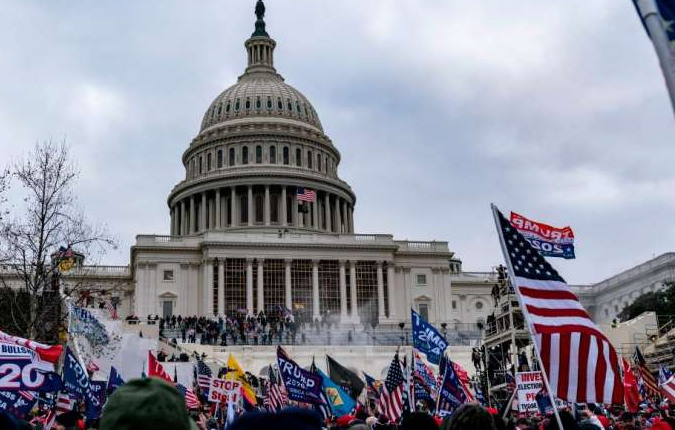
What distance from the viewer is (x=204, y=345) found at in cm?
6125

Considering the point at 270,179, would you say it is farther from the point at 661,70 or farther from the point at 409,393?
the point at 661,70

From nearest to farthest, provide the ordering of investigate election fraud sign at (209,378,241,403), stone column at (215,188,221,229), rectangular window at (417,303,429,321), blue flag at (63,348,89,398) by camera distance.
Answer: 1. blue flag at (63,348,89,398)
2. investigate election fraud sign at (209,378,241,403)
3. rectangular window at (417,303,429,321)
4. stone column at (215,188,221,229)

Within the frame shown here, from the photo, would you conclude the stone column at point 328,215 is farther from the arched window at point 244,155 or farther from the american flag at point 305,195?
the arched window at point 244,155

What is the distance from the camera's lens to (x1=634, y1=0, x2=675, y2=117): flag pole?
4.85 meters

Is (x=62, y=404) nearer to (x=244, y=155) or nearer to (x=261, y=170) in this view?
(x=261, y=170)

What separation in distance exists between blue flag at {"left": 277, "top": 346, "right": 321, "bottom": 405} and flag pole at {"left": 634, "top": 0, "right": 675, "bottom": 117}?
15.4m

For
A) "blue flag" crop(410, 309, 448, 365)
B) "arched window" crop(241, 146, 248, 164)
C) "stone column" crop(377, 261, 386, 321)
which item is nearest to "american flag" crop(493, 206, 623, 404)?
"blue flag" crop(410, 309, 448, 365)

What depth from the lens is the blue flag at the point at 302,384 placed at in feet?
64.6

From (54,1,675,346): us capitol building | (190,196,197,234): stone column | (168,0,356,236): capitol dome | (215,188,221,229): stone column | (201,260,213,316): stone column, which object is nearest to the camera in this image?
(201,260,213,316): stone column

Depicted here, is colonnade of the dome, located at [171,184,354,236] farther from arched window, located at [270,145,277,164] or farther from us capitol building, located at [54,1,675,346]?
arched window, located at [270,145,277,164]

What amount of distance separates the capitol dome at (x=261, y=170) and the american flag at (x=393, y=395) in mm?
71900

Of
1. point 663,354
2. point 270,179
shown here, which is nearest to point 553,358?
point 663,354

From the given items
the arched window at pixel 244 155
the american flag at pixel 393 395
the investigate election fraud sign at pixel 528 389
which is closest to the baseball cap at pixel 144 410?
the american flag at pixel 393 395

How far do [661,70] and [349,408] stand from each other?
17.5 m
